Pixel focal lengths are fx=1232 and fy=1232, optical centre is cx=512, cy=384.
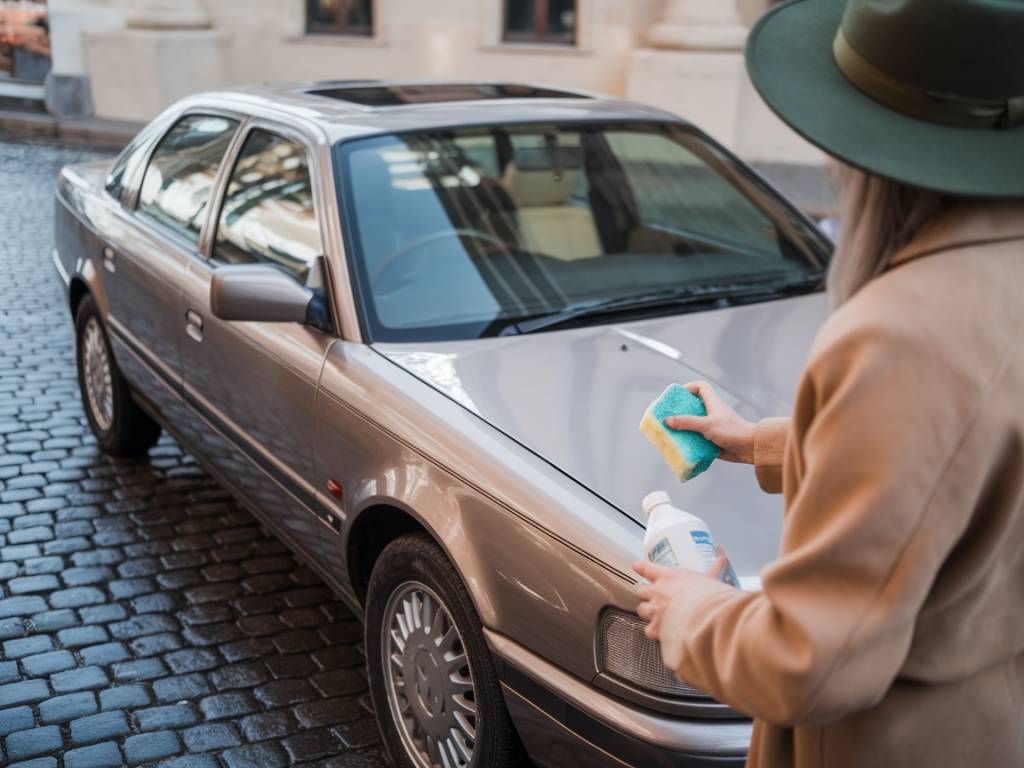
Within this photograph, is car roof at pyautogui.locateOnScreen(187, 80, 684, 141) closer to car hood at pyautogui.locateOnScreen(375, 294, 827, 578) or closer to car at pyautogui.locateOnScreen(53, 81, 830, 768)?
car at pyautogui.locateOnScreen(53, 81, 830, 768)

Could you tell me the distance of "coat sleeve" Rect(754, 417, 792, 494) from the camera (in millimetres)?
1927

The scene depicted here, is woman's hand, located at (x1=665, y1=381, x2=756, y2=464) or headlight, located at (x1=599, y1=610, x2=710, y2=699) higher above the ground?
woman's hand, located at (x1=665, y1=381, x2=756, y2=464)

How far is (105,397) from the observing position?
212 inches

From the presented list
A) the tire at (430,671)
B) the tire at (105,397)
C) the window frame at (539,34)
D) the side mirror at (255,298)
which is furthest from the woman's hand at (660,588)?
the window frame at (539,34)

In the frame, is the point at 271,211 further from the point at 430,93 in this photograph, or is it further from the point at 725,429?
the point at 725,429

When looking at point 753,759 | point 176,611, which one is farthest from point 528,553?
point 176,611

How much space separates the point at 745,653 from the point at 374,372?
1.91 metres

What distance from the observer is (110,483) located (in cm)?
513

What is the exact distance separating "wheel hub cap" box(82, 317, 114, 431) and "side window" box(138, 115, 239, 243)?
2.43ft

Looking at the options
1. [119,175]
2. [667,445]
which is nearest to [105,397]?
[119,175]

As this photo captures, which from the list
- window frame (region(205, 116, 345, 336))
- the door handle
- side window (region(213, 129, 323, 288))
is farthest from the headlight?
the door handle

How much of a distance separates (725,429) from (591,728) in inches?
A: 29.8

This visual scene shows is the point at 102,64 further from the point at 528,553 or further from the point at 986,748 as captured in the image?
the point at 986,748

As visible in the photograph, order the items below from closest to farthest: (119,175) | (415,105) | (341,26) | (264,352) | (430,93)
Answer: (264,352)
(415,105)
(430,93)
(119,175)
(341,26)
